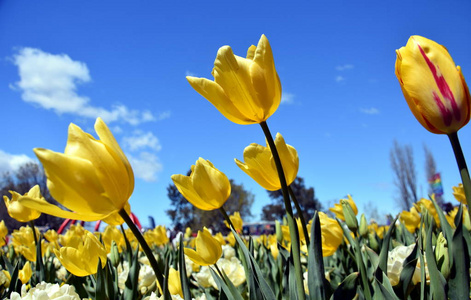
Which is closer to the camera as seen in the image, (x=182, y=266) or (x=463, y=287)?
(x=182, y=266)

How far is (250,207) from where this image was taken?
3722 cm

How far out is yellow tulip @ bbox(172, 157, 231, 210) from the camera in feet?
3.78

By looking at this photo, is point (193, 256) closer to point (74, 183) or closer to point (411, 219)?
point (74, 183)

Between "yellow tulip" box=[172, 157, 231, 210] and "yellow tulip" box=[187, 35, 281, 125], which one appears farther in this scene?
"yellow tulip" box=[172, 157, 231, 210]

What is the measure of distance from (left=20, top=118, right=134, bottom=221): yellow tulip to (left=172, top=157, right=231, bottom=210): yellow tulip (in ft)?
1.43

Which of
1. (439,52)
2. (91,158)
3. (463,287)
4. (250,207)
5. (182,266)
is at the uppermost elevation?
(250,207)

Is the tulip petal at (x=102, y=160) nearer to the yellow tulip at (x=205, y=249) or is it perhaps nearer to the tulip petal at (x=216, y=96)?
the tulip petal at (x=216, y=96)

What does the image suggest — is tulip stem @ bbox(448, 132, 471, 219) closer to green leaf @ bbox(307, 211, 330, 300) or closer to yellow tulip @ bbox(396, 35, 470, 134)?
yellow tulip @ bbox(396, 35, 470, 134)

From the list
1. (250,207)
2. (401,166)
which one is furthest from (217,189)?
(250,207)

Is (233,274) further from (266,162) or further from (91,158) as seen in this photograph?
(91,158)

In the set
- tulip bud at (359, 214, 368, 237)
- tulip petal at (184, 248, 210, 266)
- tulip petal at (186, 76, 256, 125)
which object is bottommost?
tulip petal at (184, 248, 210, 266)

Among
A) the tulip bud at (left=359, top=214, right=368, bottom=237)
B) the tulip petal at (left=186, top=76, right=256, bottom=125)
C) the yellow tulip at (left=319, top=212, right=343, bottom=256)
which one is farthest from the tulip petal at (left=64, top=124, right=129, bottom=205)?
the tulip bud at (left=359, top=214, right=368, bottom=237)

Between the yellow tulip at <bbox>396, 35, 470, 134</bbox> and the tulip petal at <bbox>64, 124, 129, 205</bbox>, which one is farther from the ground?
the yellow tulip at <bbox>396, 35, 470, 134</bbox>

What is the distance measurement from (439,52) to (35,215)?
89.3 inches
